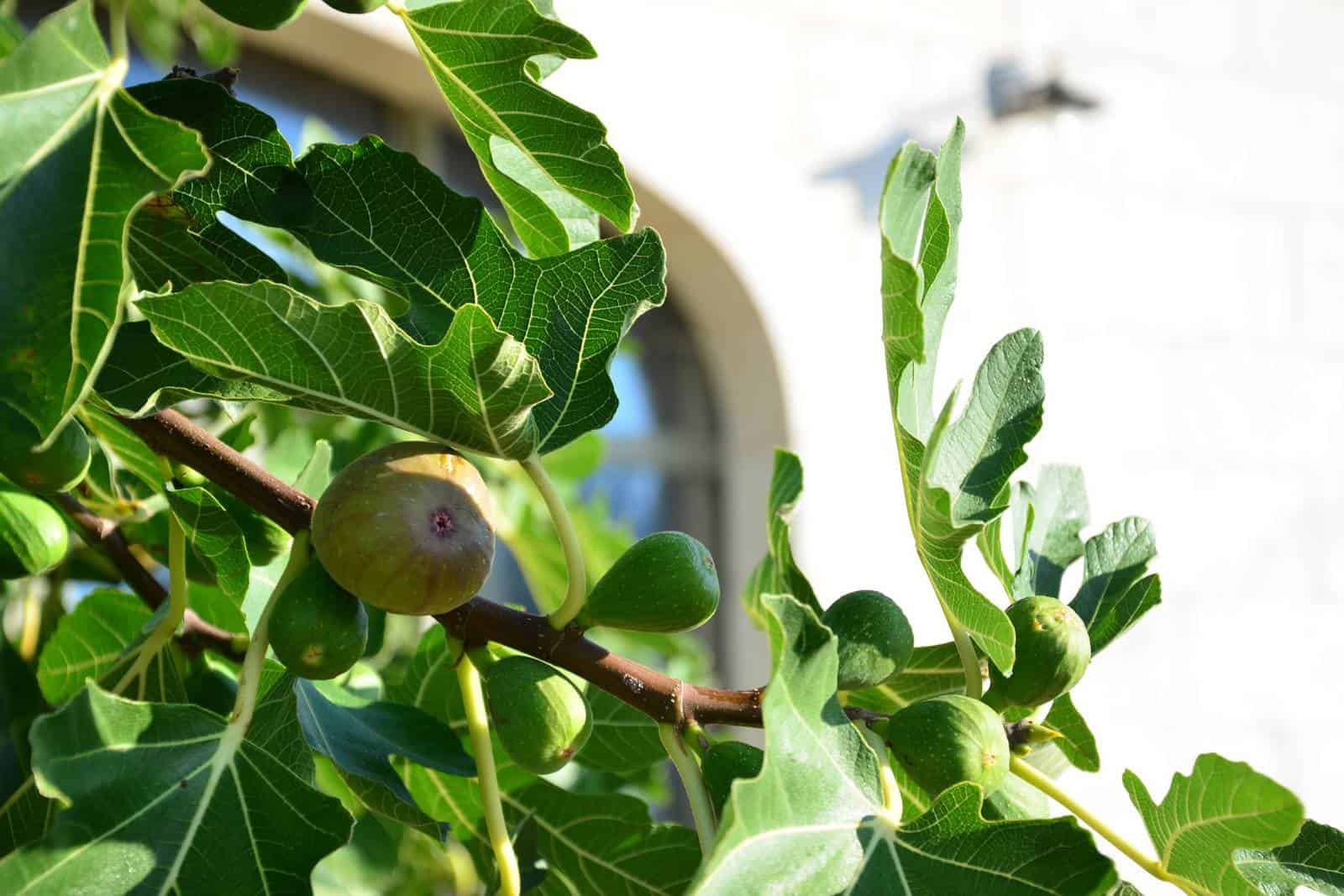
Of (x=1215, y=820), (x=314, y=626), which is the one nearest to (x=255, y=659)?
(x=314, y=626)

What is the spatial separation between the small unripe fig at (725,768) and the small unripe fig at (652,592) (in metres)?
0.06

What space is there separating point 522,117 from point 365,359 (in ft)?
0.46

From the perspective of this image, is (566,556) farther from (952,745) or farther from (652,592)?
(952,745)

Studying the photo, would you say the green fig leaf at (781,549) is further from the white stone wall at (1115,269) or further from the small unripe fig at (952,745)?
the white stone wall at (1115,269)

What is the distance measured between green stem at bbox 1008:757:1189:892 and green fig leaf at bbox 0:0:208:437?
Result: 16.5 inches

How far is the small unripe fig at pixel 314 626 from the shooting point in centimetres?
50

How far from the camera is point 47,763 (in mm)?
441

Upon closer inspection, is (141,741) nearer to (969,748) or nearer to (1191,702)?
(969,748)

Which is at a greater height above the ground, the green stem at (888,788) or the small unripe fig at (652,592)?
the small unripe fig at (652,592)

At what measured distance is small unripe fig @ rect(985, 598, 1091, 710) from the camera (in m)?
0.56

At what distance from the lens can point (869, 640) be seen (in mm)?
563

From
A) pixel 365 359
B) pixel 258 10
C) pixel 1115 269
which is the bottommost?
pixel 1115 269

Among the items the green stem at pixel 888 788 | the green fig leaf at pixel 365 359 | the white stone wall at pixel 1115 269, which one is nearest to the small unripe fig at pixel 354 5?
the green fig leaf at pixel 365 359

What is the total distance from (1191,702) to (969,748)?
146 inches
